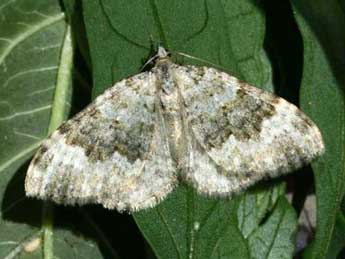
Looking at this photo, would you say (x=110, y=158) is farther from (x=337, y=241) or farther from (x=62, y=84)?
(x=337, y=241)

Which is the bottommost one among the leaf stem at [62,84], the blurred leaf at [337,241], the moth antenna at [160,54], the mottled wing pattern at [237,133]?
the blurred leaf at [337,241]

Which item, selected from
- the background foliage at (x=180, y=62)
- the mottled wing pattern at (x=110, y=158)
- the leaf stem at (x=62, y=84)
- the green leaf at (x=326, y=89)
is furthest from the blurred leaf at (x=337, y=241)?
the leaf stem at (x=62, y=84)

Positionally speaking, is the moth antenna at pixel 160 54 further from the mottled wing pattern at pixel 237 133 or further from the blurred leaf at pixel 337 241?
the blurred leaf at pixel 337 241

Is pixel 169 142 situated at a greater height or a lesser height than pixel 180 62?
lesser

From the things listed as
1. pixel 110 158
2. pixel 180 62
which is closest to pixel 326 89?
pixel 180 62

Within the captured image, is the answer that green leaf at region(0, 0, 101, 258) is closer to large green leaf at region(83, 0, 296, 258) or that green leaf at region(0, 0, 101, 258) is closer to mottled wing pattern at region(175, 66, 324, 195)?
large green leaf at region(83, 0, 296, 258)

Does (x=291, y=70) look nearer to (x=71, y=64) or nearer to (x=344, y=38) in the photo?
(x=344, y=38)

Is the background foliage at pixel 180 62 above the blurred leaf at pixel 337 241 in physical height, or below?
above
